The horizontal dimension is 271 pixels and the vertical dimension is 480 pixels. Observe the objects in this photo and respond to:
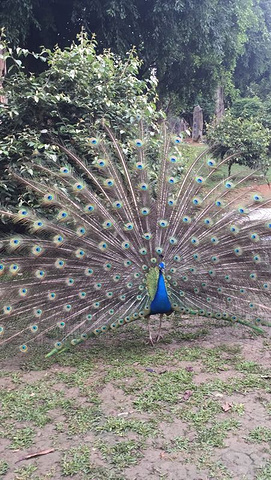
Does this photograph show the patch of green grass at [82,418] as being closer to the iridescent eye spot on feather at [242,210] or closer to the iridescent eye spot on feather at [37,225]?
the iridescent eye spot on feather at [37,225]

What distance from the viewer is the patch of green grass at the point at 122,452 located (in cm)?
267

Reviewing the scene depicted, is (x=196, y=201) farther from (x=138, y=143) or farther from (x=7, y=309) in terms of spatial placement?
(x=7, y=309)

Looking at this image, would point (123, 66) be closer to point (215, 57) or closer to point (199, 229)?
point (199, 229)

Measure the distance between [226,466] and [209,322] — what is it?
7.72 feet

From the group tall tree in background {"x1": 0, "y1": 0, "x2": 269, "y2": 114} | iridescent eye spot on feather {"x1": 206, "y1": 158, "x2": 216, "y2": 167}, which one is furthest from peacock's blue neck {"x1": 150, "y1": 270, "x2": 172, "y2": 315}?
tall tree in background {"x1": 0, "y1": 0, "x2": 269, "y2": 114}

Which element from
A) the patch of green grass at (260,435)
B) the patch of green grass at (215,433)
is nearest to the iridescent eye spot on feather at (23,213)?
the patch of green grass at (215,433)

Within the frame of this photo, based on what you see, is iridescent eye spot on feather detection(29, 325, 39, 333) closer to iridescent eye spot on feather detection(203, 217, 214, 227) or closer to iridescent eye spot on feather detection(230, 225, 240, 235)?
iridescent eye spot on feather detection(203, 217, 214, 227)

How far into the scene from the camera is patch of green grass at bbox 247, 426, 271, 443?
111 inches

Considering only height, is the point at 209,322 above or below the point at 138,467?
above

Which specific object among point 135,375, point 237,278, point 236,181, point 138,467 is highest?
point 236,181

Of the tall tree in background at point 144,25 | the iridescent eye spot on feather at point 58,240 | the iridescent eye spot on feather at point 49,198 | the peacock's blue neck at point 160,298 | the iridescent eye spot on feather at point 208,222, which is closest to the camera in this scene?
the peacock's blue neck at point 160,298

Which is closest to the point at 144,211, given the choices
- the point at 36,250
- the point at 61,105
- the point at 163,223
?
the point at 163,223

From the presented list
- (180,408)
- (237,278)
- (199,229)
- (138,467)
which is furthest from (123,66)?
(138,467)

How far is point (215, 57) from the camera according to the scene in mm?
13344
